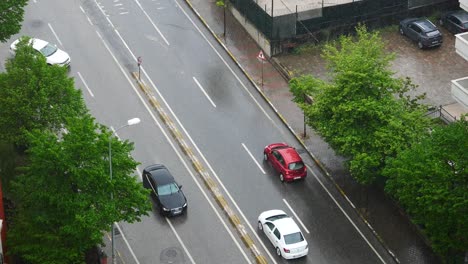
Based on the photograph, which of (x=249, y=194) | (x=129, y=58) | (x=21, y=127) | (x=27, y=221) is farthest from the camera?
(x=129, y=58)

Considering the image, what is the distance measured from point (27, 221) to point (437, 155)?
2278 centimetres

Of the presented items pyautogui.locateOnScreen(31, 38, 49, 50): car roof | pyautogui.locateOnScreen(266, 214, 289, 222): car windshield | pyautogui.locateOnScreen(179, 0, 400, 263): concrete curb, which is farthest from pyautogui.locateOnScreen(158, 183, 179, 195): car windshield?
pyautogui.locateOnScreen(31, 38, 49, 50): car roof

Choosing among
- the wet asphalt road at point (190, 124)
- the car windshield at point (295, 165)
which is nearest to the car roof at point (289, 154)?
the car windshield at point (295, 165)

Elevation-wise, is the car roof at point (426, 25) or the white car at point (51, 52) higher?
the white car at point (51, 52)

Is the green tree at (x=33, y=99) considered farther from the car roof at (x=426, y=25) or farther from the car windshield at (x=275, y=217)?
the car roof at (x=426, y=25)

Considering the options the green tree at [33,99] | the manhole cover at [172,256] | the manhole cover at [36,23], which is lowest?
the manhole cover at [172,256]

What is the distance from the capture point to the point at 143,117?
69562 mm

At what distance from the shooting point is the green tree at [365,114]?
192 feet

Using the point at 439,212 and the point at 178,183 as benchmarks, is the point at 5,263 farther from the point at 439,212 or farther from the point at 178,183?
the point at 439,212

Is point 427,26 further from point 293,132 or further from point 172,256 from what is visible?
point 172,256

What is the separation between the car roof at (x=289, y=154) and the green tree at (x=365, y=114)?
252 centimetres

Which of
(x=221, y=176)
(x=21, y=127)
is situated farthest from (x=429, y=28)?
(x=21, y=127)

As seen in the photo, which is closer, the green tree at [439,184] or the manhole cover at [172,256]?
the green tree at [439,184]

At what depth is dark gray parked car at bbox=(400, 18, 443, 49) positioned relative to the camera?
76562 millimetres
